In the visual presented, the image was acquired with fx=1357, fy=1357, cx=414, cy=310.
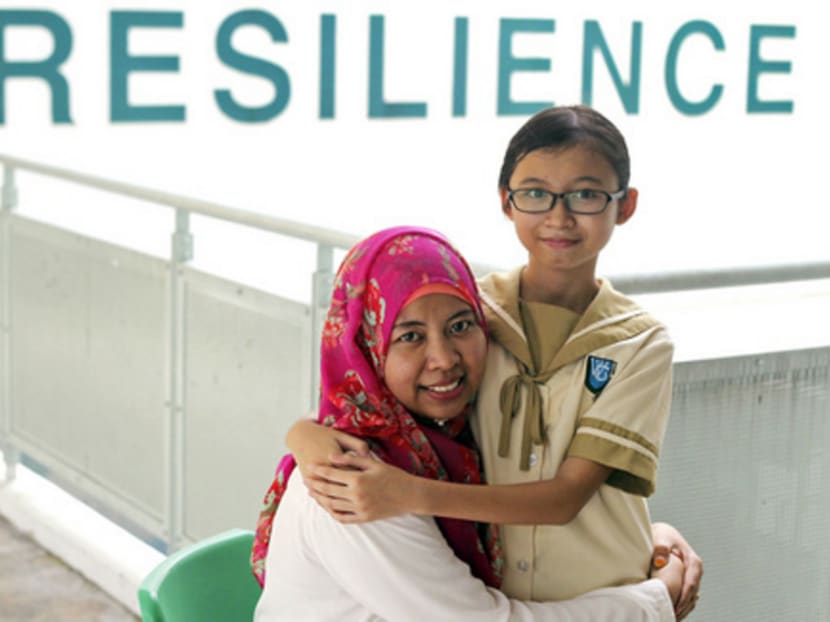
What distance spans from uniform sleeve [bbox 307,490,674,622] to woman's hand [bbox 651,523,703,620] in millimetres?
227

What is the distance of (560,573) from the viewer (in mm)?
1737

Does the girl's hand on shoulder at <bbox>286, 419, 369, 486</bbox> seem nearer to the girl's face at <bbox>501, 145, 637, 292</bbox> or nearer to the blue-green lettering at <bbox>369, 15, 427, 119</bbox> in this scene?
the girl's face at <bbox>501, 145, 637, 292</bbox>

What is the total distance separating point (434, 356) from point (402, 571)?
0.84 feet

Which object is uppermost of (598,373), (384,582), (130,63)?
(130,63)

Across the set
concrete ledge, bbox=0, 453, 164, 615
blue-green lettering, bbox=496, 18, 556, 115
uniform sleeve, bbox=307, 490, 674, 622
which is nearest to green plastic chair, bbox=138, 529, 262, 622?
uniform sleeve, bbox=307, 490, 674, 622

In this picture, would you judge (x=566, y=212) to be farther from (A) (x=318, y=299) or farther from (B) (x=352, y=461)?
(A) (x=318, y=299)

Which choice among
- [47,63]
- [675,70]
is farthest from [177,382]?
[675,70]

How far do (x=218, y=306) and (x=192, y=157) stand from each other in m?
2.86

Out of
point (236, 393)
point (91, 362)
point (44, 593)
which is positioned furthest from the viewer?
point (91, 362)

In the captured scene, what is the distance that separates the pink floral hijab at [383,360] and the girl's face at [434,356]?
15mm

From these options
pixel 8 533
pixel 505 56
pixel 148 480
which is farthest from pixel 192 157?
pixel 148 480

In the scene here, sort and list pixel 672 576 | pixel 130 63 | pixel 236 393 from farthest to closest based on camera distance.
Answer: pixel 130 63, pixel 236 393, pixel 672 576

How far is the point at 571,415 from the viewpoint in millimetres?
1703

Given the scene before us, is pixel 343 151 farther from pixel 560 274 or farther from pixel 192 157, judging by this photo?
pixel 560 274
